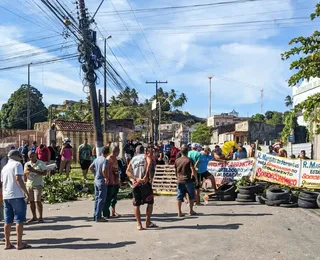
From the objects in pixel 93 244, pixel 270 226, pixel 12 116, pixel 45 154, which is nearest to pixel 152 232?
pixel 93 244

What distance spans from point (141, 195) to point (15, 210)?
2.61m

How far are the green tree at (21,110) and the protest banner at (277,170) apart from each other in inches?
2630

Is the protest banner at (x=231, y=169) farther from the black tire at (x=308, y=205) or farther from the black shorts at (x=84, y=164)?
the black shorts at (x=84, y=164)

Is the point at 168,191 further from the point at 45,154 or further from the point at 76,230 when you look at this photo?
the point at 76,230

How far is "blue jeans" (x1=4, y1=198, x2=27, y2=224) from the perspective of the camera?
7.53 metres

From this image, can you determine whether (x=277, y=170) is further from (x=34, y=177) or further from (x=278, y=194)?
(x=34, y=177)

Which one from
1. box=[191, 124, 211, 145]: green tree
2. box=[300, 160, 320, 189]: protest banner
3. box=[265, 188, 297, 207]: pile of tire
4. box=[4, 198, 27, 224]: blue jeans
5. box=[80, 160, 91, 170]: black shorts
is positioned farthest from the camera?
box=[191, 124, 211, 145]: green tree

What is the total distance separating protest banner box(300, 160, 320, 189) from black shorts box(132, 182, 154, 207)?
5930 millimetres

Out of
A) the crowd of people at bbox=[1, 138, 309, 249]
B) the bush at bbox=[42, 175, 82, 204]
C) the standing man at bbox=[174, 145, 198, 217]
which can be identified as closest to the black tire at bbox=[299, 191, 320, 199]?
the crowd of people at bbox=[1, 138, 309, 249]

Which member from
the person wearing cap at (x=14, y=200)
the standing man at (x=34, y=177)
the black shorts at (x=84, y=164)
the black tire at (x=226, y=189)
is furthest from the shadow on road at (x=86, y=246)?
the black shorts at (x=84, y=164)

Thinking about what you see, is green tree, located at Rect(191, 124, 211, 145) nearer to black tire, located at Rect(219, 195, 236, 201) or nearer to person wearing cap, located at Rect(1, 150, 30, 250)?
black tire, located at Rect(219, 195, 236, 201)

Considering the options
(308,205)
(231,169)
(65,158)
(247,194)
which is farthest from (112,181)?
(65,158)

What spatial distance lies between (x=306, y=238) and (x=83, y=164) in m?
11.8

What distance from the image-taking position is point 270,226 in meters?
9.22
